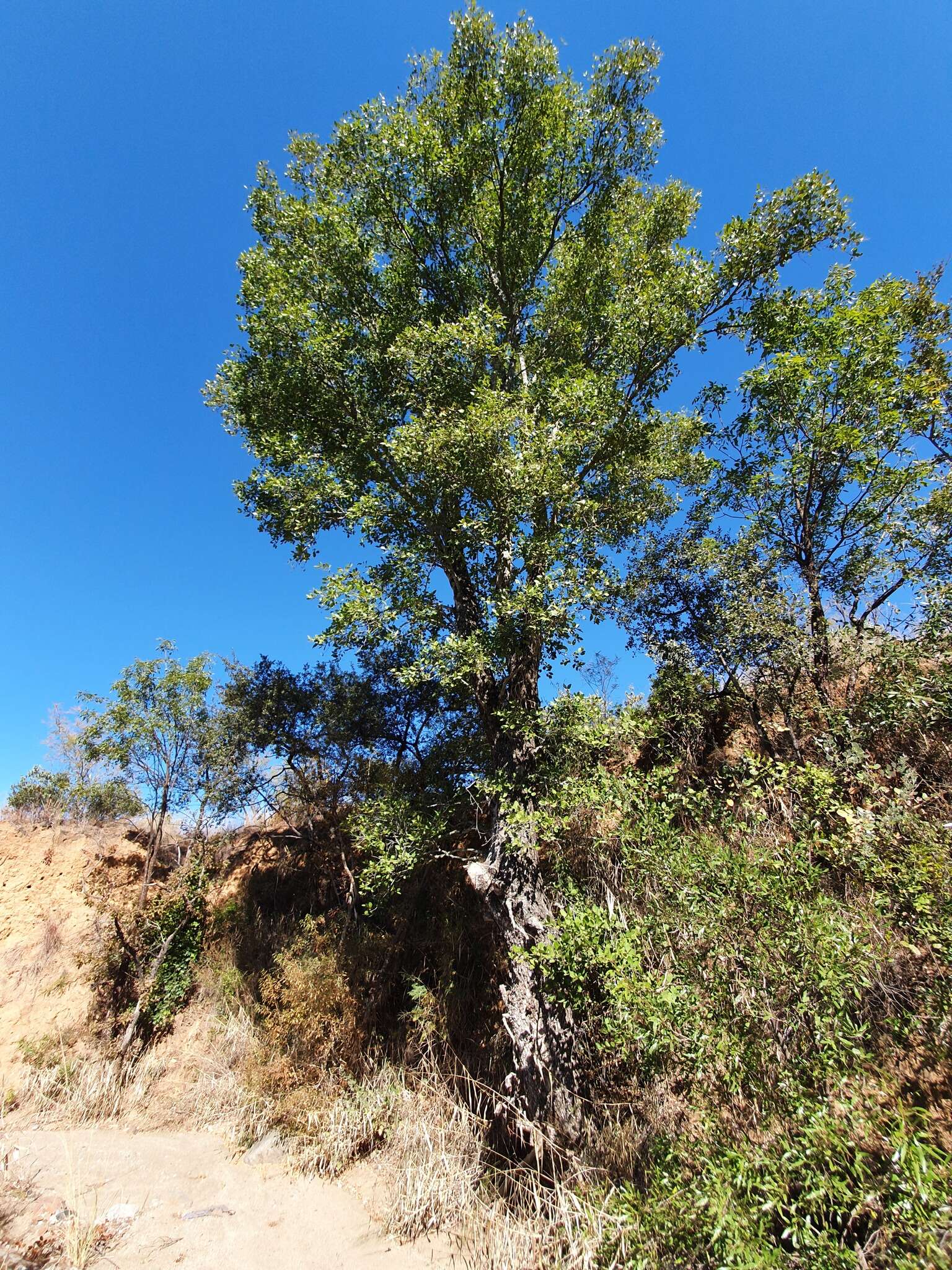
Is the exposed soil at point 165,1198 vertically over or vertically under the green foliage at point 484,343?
under

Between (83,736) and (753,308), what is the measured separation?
57.7 feet

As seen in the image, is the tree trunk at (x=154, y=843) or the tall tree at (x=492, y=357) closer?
the tall tree at (x=492, y=357)

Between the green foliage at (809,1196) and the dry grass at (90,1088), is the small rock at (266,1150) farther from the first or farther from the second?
the green foliage at (809,1196)

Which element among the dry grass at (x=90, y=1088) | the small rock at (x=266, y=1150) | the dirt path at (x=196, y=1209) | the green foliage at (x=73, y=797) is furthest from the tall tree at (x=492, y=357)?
the green foliage at (x=73, y=797)

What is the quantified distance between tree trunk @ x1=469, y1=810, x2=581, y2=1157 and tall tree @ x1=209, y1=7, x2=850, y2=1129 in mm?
36

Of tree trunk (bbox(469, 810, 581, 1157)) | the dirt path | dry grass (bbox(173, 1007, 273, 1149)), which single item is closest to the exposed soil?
the dirt path

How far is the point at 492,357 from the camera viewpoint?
779 centimetres

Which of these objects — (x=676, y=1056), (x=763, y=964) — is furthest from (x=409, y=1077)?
(x=763, y=964)

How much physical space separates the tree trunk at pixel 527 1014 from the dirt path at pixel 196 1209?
147cm

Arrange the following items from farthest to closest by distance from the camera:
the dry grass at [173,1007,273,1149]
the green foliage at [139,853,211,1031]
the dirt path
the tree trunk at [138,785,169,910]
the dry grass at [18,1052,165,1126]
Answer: the tree trunk at [138,785,169,910]
the green foliage at [139,853,211,1031]
the dry grass at [18,1052,165,1126]
the dry grass at [173,1007,273,1149]
the dirt path

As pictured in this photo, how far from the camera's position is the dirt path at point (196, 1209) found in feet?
18.0

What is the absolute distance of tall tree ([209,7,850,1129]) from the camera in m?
6.35

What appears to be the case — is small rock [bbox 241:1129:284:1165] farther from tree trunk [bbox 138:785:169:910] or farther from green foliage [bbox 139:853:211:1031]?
tree trunk [bbox 138:785:169:910]

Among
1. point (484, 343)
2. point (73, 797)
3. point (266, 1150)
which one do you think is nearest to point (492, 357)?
point (484, 343)
